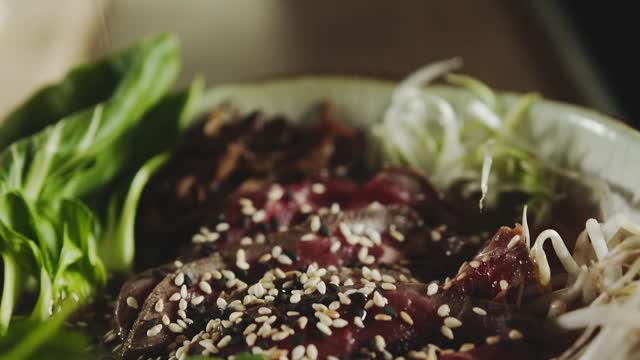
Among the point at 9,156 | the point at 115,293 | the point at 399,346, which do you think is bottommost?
the point at 115,293

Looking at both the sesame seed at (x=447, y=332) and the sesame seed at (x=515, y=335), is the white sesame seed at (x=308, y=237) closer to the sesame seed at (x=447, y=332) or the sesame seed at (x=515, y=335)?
the sesame seed at (x=447, y=332)

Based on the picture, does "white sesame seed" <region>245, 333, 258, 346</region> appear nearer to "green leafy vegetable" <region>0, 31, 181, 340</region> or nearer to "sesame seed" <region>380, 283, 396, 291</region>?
"sesame seed" <region>380, 283, 396, 291</region>

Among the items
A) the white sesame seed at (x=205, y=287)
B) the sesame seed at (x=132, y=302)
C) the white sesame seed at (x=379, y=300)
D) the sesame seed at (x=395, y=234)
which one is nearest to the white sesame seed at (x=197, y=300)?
the white sesame seed at (x=205, y=287)

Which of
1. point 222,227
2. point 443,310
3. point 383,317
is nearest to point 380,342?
point 383,317

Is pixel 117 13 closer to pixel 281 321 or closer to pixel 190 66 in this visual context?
pixel 190 66

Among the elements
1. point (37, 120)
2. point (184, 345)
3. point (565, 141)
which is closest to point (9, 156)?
point (37, 120)

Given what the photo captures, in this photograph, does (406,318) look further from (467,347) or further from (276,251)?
(276,251)
